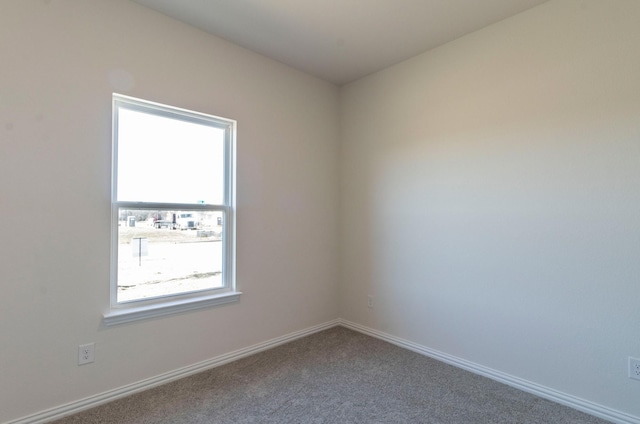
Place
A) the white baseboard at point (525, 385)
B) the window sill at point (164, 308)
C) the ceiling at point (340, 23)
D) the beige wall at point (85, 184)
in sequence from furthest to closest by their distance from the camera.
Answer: the ceiling at point (340, 23) → the window sill at point (164, 308) → the white baseboard at point (525, 385) → the beige wall at point (85, 184)

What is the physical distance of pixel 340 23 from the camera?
99.7 inches

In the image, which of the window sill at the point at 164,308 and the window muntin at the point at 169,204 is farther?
the window muntin at the point at 169,204

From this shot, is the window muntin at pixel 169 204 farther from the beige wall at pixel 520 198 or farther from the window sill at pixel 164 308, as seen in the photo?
the beige wall at pixel 520 198

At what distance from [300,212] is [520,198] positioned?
195 cm

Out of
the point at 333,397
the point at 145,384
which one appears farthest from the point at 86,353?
the point at 333,397

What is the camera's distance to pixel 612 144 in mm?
2041

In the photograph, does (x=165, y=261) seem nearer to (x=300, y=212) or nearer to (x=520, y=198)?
(x=300, y=212)

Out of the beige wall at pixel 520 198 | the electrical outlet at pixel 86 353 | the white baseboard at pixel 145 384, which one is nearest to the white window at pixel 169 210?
the electrical outlet at pixel 86 353

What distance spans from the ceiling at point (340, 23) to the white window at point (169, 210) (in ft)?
2.39

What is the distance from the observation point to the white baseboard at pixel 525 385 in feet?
6.54

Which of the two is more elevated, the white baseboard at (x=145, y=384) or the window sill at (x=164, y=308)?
the window sill at (x=164, y=308)

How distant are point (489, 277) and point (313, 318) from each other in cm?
181

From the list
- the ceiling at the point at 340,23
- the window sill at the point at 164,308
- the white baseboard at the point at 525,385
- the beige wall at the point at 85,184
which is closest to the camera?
the beige wall at the point at 85,184

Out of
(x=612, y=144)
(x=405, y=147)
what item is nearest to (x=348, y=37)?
(x=405, y=147)
